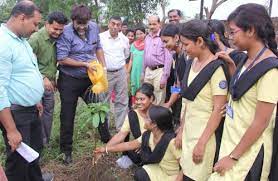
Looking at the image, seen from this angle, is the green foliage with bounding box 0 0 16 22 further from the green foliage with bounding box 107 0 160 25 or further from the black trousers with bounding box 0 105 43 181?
the black trousers with bounding box 0 105 43 181

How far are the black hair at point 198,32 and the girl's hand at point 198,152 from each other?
0.59 metres

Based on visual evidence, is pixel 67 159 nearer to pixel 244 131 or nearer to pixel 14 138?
pixel 14 138

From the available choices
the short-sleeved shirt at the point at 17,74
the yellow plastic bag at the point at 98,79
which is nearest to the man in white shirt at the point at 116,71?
the yellow plastic bag at the point at 98,79

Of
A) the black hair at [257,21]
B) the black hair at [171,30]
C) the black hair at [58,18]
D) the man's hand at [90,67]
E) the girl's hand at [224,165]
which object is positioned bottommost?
the girl's hand at [224,165]

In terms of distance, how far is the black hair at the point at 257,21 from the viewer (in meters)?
1.74

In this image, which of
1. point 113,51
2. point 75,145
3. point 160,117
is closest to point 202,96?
point 160,117

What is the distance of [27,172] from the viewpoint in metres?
3.05

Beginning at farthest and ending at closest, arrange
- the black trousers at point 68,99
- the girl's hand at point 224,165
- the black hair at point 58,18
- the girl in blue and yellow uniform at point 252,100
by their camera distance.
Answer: the black trousers at point 68,99 → the black hair at point 58,18 → the girl's hand at point 224,165 → the girl in blue and yellow uniform at point 252,100

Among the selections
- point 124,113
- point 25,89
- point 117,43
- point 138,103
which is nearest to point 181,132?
point 138,103

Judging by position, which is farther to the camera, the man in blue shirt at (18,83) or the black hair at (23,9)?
the black hair at (23,9)

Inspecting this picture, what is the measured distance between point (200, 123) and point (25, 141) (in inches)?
57.7

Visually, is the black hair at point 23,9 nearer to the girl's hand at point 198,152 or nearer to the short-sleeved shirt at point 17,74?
A: the short-sleeved shirt at point 17,74

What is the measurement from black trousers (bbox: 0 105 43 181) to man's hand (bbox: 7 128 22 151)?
0.66 feet

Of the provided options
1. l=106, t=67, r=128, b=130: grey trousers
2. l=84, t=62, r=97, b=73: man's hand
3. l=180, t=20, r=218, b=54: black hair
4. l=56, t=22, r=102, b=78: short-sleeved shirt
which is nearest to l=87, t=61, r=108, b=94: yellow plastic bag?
l=84, t=62, r=97, b=73: man's hand
